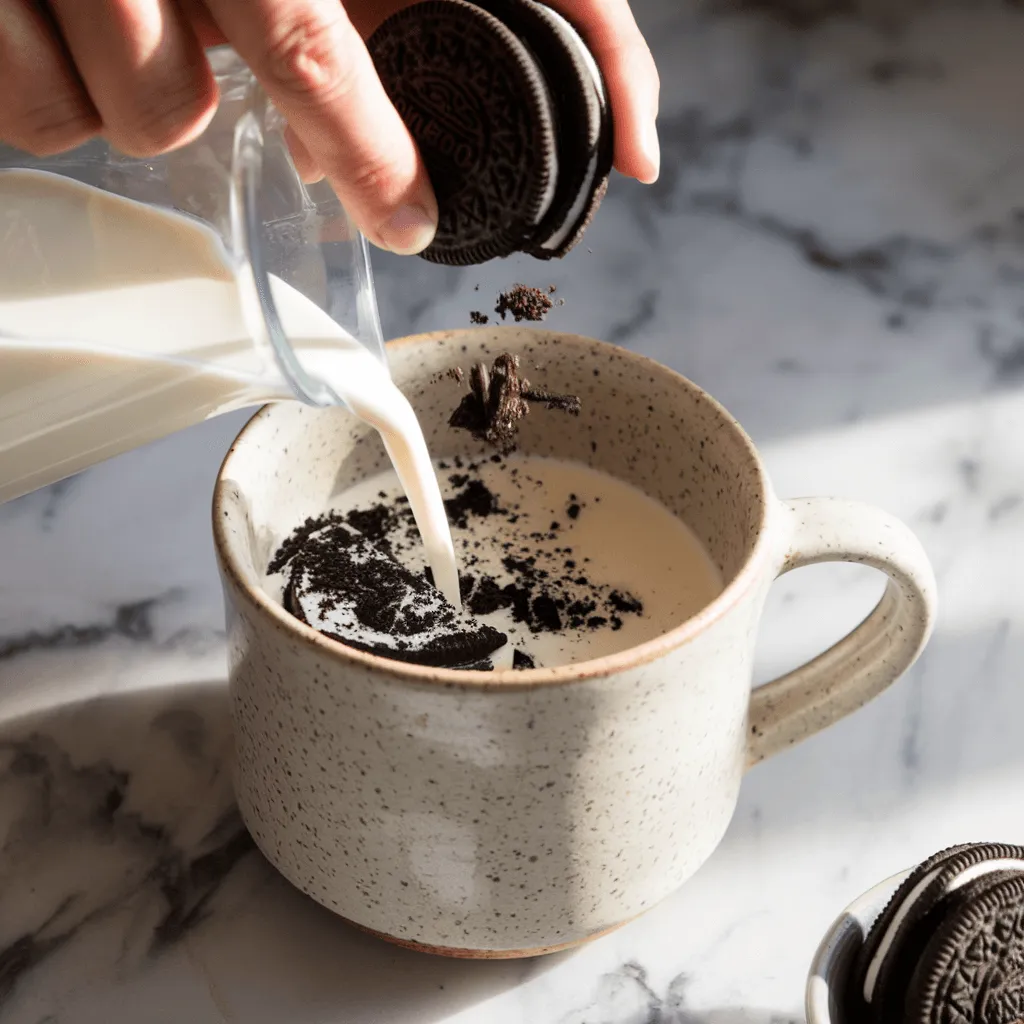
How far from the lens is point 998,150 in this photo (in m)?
1.46

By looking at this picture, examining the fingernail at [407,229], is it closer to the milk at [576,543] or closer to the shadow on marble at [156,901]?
the milk at [576,543]

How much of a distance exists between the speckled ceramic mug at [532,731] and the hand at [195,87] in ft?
0.64

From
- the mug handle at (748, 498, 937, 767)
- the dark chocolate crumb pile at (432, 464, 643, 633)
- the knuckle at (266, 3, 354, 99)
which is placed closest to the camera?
the knuckle at (266, 3, 354, 99)

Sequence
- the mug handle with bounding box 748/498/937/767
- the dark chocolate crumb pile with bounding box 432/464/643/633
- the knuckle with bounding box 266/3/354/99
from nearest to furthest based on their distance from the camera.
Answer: the knuckle with bounding box 266/3/354/99 → the mug handle with bounding box 748/498/937/767 → the dark chocolate crumb pile with bounding box 432/464/643/633

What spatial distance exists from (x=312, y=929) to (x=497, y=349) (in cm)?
36

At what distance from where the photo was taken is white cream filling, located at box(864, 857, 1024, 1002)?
685 mm

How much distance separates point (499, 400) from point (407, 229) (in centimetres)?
25

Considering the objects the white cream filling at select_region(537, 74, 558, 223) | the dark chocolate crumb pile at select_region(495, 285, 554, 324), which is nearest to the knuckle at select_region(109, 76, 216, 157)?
the white cream filling at select_region(537, 74, 558, 223)

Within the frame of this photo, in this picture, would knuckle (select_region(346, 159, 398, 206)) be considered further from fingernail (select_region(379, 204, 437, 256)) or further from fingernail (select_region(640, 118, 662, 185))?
fingernail (select_region(640, 118, 662, 185))

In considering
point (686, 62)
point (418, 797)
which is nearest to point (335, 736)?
point (418, 797)

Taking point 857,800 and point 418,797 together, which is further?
point 857,800

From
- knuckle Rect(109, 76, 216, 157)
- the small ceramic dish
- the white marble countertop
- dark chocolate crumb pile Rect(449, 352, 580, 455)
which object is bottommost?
the white marble countertop

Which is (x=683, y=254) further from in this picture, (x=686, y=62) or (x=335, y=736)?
(x=335, y=736)

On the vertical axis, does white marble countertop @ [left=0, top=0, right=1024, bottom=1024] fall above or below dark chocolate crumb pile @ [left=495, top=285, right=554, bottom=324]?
below
